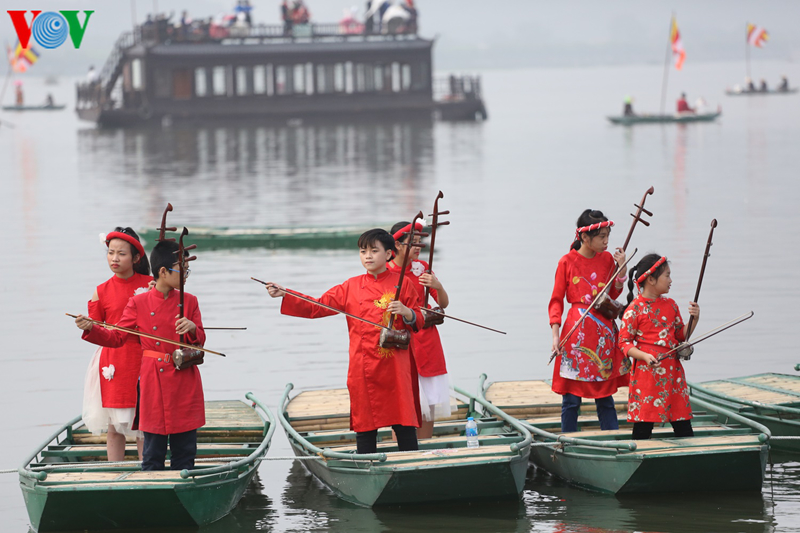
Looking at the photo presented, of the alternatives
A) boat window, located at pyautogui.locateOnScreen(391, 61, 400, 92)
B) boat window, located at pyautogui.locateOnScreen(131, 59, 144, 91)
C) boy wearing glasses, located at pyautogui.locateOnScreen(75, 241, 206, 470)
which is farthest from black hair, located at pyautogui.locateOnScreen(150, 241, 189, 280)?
boat window, located at pyautogui.locateOnScreen(391, 61, 400, 92)

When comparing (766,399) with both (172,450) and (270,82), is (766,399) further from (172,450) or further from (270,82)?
(270,82)

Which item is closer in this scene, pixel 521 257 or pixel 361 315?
pixel 361 315

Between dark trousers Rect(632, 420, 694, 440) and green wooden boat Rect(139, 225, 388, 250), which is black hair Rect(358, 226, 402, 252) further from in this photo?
green wooden boat Rect(139, 225, 388, 250)

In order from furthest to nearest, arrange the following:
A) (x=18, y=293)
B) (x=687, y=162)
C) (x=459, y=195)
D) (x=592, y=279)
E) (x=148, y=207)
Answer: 1. (x=687, y=162)
2. (x=459, y=195)
3. (x=148, y=207)
4. (x=18, y=293)
5. (x=592, y=279)

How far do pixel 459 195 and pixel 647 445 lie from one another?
23178 mm

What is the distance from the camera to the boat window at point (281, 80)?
5661cm

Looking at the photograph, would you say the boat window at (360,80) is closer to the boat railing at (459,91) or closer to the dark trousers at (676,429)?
the boat railing at (459,91)

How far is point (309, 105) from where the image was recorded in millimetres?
58250

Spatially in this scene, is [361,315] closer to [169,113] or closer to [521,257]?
[521,257]

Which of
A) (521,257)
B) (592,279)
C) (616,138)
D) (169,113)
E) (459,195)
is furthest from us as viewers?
(169,113)

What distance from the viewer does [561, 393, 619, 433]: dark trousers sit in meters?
8.03

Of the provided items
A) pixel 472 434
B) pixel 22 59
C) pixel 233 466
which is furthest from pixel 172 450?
pixel 22 59

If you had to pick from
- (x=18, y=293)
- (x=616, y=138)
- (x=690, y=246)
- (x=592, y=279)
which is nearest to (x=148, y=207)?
(x=18, y=293)

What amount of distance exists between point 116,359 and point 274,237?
1255cm
